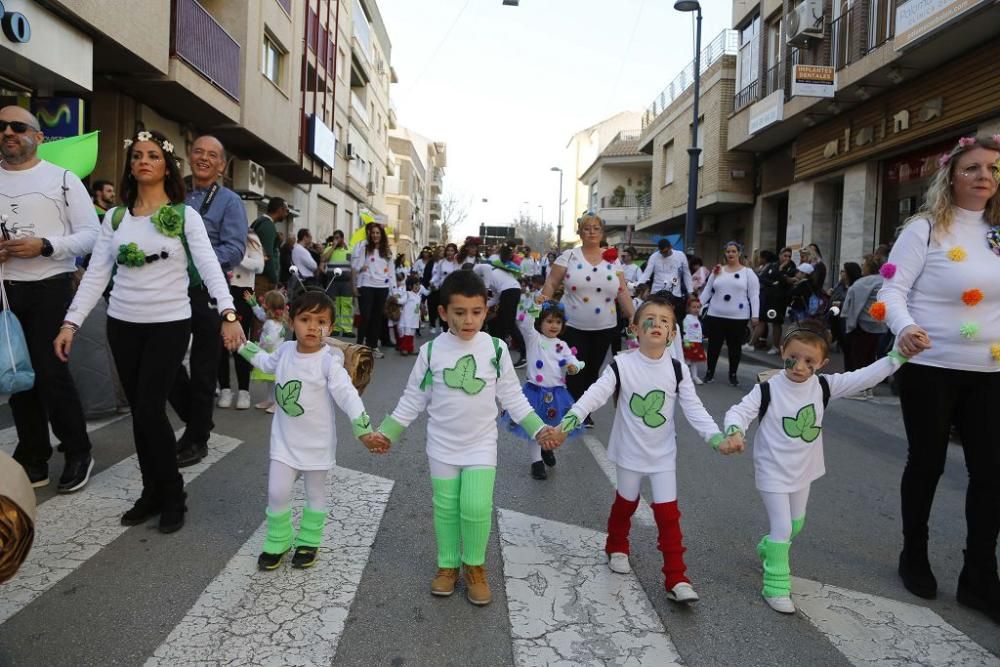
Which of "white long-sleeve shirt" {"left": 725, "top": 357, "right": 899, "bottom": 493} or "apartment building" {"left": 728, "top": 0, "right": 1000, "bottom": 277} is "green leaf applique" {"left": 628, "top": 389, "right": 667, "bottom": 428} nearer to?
"white long-sleeve shirt" {"left": 725, "top": 357, "right": 899, "bottom": 493}

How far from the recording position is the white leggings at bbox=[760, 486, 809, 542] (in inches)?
134

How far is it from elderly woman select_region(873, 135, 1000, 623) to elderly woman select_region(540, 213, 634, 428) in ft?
8.67

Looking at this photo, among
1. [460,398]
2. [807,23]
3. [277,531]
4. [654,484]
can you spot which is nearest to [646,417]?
[654,484]

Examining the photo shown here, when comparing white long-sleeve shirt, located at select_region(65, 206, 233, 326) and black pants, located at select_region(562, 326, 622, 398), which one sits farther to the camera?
black pants, located at select_region(562, 326, 622, 398)

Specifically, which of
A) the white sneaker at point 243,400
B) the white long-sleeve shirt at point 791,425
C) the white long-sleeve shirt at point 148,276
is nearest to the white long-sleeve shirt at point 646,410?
the white long-sleeve shirt at point 791,425

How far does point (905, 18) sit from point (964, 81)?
4.88 feet

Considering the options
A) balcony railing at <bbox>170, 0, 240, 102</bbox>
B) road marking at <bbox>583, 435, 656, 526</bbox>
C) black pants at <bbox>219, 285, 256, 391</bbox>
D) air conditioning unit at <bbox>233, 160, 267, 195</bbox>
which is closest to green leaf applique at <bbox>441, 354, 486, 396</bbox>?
road marking at <bbox>583, 435, 656, 526</bbox>

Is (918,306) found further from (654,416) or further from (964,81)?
(964,81)

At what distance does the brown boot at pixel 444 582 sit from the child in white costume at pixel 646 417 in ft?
2.64

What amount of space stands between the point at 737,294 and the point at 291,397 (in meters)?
7.63

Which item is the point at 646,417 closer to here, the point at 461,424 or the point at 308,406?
the point at 461,424

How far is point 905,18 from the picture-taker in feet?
40.4

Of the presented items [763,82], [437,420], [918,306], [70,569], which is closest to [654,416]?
[437,420]

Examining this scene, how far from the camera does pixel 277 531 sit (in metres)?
3.46
